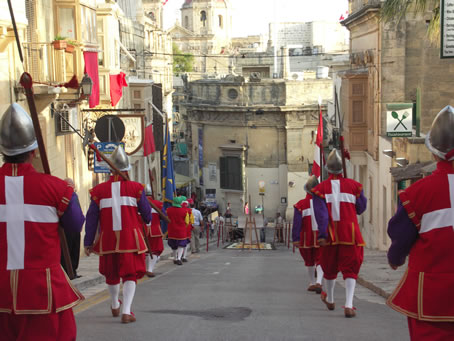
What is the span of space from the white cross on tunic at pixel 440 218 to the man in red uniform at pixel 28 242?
8.18ft

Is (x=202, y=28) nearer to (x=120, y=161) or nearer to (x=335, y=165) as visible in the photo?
(x=335, y=165)

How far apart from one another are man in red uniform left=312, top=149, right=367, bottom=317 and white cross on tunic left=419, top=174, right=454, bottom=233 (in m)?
3.95

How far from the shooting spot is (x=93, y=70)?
21656 millimetres

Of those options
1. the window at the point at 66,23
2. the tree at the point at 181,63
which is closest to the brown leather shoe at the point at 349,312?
the window at the point at 66,23

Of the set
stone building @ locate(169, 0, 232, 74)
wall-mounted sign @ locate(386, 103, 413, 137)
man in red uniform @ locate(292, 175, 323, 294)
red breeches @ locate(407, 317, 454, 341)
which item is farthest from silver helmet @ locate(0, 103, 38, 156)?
stone building @ locate(169, 0, 232, 74)

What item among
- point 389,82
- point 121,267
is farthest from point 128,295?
point 389,82

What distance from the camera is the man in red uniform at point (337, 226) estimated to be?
9.53 meters

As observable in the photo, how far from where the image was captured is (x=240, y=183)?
168 ft

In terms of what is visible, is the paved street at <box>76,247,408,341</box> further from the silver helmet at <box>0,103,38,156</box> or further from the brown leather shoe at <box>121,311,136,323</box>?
the silver helmet at <box>0,103,38,156</box>

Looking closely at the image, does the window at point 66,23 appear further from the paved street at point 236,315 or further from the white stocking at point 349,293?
the white stocking at point 349,293

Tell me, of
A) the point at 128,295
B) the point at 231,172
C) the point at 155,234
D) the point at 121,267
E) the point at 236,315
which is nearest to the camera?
the point at 128,295

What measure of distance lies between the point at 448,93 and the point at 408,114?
4.72 metres

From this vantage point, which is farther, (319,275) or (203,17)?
(203,17)

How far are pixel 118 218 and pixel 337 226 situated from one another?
266cm
